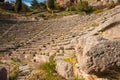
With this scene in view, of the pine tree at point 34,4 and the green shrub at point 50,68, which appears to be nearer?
the green shrub at point 50,68

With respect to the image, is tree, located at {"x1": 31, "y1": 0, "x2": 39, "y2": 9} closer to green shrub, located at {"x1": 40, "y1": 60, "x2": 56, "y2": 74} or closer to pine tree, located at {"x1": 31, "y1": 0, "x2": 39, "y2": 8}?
pine tree, located at {"x1": 31, "y1": 0, "x2": 39, "y2": 8}

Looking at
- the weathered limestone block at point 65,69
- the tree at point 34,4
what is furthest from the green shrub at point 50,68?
the tree at point 34,4

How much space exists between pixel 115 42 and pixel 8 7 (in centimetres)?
4118

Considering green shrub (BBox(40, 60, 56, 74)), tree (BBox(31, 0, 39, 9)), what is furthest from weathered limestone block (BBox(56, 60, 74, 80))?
tree (BBox(31, 0, 39, 9))

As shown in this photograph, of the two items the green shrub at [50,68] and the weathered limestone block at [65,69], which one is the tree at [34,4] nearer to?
the green shrub at [50,68]

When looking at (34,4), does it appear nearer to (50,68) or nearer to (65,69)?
(50,68)

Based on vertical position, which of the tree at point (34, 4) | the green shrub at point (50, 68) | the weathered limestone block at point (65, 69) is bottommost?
the tree at point (34, 4)

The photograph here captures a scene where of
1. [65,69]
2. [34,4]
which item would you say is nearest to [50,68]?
[65,69]

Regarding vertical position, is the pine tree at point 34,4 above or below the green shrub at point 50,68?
below

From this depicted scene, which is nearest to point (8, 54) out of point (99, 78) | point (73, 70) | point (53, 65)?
point (53, 65)

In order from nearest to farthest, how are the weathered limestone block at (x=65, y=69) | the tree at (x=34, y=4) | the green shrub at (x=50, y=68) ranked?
1. the weathered limestone block at (x=65, y=69)
2. the green shrub at (x=50, y=68)
3. the tree at (x=34, y=4)

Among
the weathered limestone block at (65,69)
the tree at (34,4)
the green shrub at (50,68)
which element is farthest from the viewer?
the tree at (34,4)

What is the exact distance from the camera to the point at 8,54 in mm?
14211

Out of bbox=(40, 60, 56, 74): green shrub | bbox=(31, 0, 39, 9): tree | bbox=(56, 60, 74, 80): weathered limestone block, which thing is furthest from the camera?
bbox=(31, 0, 39, 9): tree
